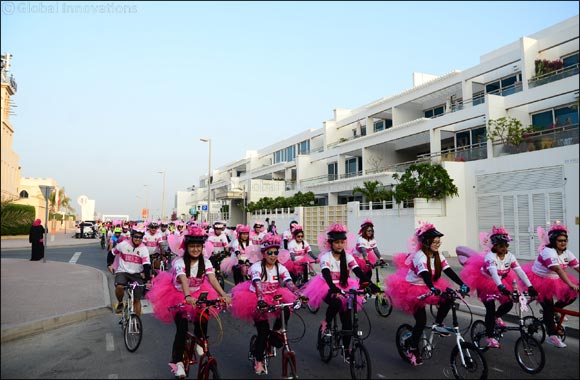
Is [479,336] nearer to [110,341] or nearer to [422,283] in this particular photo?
[422,283]

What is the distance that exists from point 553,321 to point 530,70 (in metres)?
20.3

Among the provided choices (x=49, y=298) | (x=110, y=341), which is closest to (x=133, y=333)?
(x=110, y=341)

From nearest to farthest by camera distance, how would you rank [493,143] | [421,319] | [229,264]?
1. [421,319]
2. [229,264]
3. [493,143]

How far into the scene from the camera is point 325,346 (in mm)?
6250

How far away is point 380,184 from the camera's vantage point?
29.2 meters

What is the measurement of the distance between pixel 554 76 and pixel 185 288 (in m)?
22.3

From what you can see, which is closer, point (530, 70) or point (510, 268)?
point (510, 268)

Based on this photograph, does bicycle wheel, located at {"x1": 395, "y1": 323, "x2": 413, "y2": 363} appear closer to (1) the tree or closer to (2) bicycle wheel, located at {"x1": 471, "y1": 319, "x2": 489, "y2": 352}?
(2) bicycle wheel, located at {"x1": 471, "y1": 319, "x2": 489, "y2": 352}

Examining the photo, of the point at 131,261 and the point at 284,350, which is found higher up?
the point at 131,261

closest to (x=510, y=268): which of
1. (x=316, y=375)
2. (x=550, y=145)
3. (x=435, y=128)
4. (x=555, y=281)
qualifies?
(x=555, y=281)

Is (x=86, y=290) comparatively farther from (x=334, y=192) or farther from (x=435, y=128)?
(x=334, y=192)

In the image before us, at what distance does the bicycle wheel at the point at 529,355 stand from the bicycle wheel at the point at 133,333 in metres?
5.63

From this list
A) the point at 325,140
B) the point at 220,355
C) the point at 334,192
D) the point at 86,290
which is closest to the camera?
the point at 220,355

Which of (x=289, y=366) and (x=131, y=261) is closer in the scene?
(x=289, y=366)
